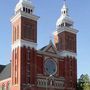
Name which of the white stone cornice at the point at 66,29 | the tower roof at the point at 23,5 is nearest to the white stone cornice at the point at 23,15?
the tower roof at the point at 23,5

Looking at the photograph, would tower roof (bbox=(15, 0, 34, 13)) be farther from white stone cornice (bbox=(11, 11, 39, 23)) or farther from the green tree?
the green tree

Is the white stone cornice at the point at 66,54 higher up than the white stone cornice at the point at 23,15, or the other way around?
the white stone cornice at the point at 23,15

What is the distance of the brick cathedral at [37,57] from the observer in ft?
260

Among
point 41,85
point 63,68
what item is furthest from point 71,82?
point 41,85

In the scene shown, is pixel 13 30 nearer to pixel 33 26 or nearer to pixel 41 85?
pixel 33 26

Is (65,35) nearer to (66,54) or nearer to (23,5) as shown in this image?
(66,54)

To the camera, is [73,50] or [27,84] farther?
[73,50]

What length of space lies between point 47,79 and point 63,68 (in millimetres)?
6977

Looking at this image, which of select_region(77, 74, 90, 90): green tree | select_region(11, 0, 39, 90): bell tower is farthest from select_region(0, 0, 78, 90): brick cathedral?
select_region(77, 74, 90, 90): green tree

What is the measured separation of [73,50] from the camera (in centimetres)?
9025

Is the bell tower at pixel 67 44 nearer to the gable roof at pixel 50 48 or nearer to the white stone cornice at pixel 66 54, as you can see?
the white stone cornice at pixel 66 54

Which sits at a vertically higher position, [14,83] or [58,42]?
[58,42]

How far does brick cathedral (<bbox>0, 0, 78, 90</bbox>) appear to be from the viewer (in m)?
79.2

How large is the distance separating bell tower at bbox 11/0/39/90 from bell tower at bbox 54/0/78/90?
10079 millimetres
